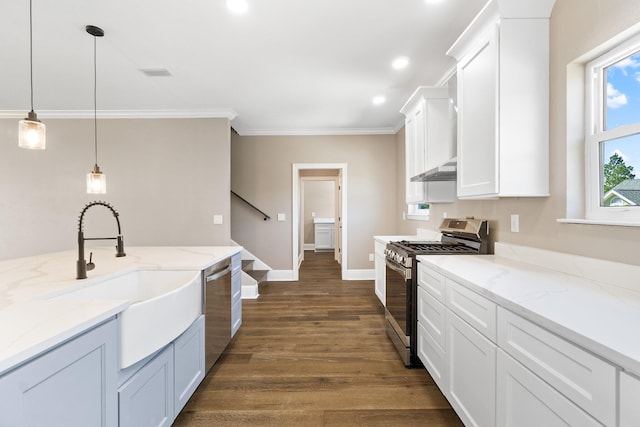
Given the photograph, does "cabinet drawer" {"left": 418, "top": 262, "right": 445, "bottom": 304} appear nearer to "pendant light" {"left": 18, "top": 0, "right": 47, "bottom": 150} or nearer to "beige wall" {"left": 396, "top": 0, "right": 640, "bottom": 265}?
"beige wall" {"left": 396, "top": 0, "right": 640, "bottom": 265}

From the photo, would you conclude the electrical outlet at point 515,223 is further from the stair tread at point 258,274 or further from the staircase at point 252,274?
the stair tread at point 258,274

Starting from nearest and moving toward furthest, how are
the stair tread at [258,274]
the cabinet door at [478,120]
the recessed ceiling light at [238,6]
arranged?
1. the cabinet door at [478,120]
2. the recessed ceiling light at [238,6]
3. the stair tread at [258,274]

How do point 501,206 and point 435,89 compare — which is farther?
point 435,89

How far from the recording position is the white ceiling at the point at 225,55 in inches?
78.0

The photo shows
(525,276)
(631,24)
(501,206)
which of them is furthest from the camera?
(501,206)

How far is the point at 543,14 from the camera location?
1645 mm

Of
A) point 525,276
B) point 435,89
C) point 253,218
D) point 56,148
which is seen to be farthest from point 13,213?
point 525,276

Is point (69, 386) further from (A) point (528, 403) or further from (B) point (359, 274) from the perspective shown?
(B) point (359, 274)

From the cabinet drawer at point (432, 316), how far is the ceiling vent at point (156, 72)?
125 inches

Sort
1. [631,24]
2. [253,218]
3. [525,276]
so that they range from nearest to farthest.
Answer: [631,24], [525,276], [253,218]

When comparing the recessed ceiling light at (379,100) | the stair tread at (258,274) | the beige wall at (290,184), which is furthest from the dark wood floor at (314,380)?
the recessed ceiling light at (379,100)

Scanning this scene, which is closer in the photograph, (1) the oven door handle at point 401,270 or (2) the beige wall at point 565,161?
(2) the beige wall at point 565,161

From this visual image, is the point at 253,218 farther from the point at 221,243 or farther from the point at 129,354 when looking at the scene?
the point at 129,354

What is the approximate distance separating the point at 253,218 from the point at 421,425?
3.93 metres
